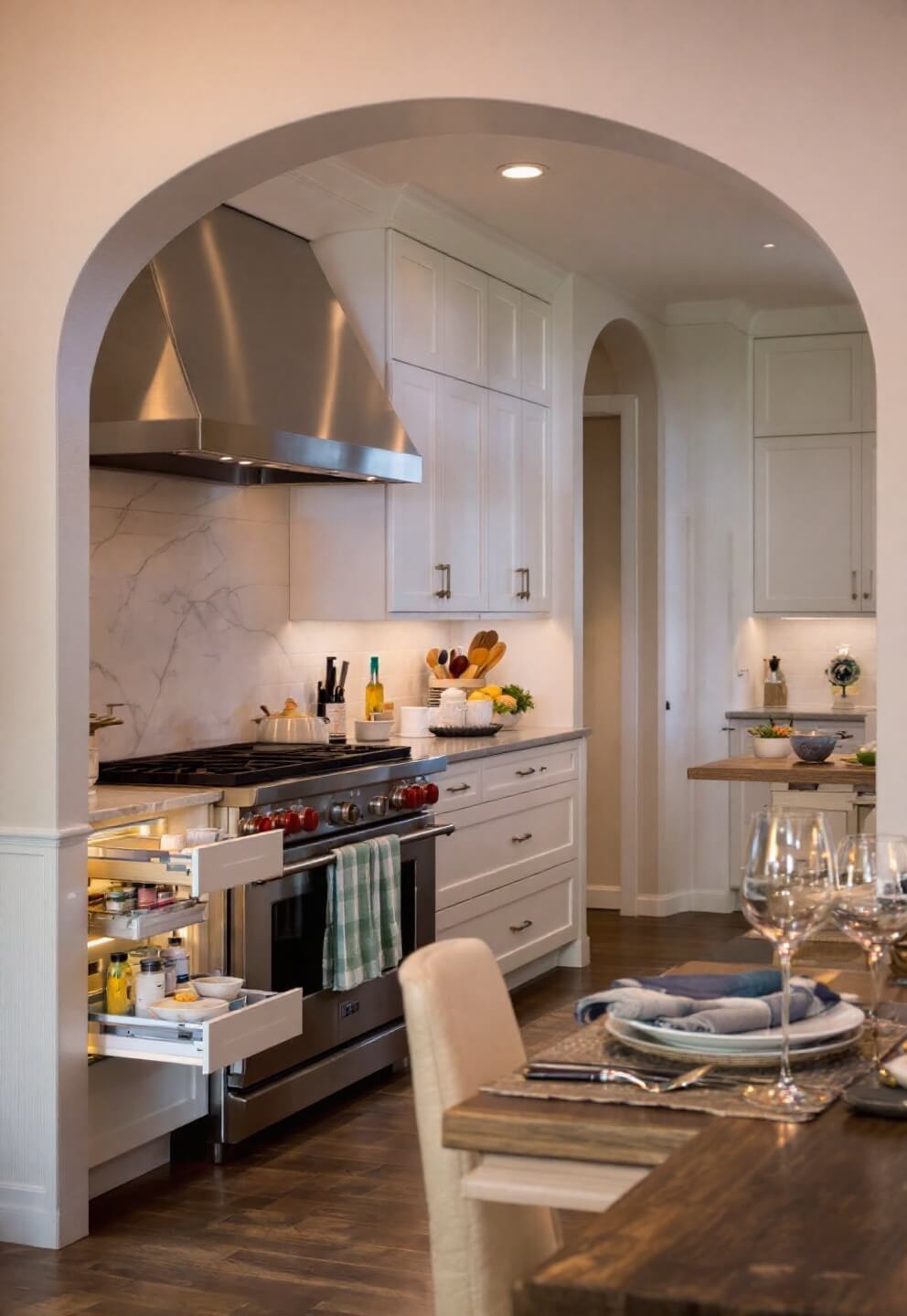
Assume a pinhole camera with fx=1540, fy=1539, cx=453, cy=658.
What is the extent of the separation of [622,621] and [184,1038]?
13.9 ft

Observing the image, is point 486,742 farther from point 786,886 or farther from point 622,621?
point 786,886

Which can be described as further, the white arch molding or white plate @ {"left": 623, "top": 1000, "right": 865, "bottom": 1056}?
the white arch molding

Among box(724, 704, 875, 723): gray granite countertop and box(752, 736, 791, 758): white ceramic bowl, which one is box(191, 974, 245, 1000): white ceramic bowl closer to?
box(752, 736, 791, 758): white ceramic bowl

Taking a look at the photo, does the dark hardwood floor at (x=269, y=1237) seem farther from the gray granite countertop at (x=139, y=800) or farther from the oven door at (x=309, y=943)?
the gray granite countertop at (x=139, y=800)

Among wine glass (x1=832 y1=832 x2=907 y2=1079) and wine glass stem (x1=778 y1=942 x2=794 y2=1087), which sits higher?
wine glass (x1=832 y1=832 x2=907 y2=1079)

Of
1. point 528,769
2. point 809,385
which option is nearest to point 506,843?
point 528,769

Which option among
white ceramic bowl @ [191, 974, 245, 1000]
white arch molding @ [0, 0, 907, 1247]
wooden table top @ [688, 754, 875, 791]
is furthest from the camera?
wooden table top @ [688, 754, 875, 791]

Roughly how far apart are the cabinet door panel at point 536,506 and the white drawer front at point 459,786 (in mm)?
1028

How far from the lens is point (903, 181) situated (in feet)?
8.87

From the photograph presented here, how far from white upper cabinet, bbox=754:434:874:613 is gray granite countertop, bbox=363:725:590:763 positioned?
1.81 metres

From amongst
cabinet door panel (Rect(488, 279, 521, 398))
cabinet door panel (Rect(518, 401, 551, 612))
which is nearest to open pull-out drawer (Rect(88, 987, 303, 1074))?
cabinet door panel (Rect(518, 401, 551, 612))

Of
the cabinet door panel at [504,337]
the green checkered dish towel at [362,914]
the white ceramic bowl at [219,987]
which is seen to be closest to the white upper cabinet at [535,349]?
the cabinet door panel at [504,337]

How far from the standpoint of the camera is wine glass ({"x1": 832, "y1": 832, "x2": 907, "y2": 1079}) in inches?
64.0

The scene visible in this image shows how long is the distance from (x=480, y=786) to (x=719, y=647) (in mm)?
2481
